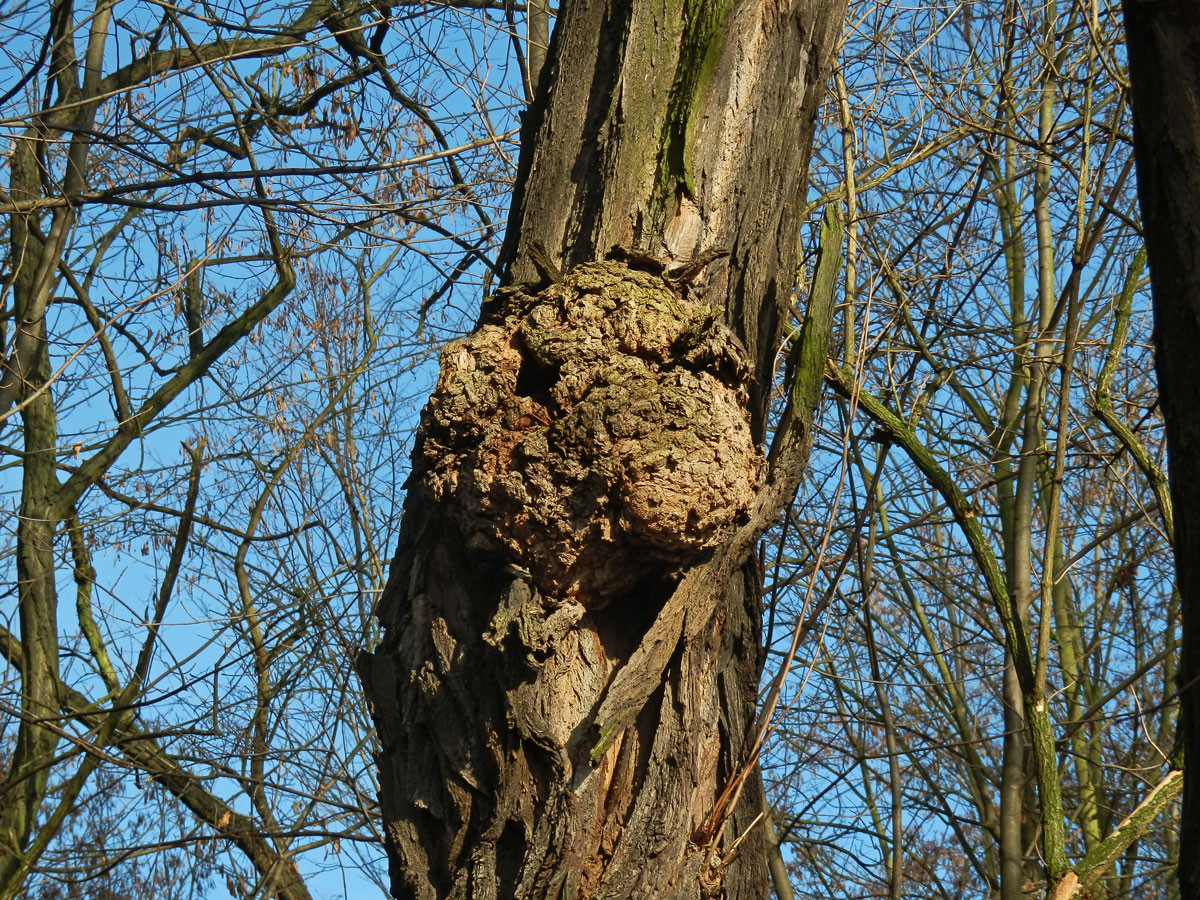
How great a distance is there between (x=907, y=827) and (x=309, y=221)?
5029 millimetres

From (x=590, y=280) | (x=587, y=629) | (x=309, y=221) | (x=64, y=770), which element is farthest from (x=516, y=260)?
(x=64, y=770)

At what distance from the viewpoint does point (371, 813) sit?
5.41 meters

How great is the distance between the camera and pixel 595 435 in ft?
6.05

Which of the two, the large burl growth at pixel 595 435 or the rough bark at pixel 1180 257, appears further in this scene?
the large burl growth at pixel 595 435

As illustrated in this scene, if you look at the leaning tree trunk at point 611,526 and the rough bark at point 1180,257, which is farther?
the leaning tree trunk at point 611,526

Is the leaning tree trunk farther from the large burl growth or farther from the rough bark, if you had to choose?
the rough bark

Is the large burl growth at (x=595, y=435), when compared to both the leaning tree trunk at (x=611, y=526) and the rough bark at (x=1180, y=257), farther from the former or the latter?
the rough bark at (x=1180, y=257)

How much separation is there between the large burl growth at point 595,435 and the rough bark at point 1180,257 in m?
0.71

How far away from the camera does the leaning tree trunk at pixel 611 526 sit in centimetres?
183

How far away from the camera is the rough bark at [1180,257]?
56.9 inches

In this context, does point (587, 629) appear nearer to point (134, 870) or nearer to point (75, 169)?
point (75, 169)

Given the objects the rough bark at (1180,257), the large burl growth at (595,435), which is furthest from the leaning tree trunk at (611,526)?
the rough bark at (1180,257)

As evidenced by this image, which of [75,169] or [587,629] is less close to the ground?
[75,169]

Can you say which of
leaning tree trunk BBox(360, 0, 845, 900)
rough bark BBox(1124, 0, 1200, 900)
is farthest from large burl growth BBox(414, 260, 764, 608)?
rough bark BBox(1124, 0, 1200, 900)
